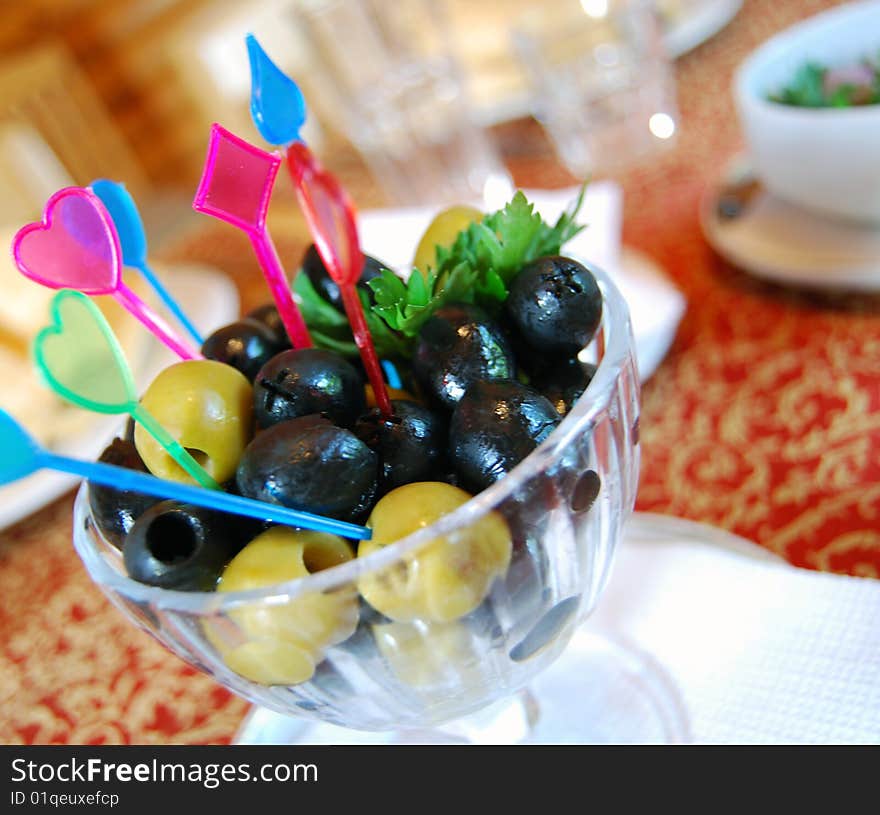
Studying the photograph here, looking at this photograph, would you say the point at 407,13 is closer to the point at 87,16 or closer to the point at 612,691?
the point at 612,691

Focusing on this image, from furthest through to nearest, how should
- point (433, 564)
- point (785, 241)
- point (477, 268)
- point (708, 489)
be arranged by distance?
point (785, 241) → point (708, 489) → point (477, 268) → point (433, 564)

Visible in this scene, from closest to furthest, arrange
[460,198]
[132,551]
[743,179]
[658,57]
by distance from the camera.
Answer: [132,551]
[743,179]
[658,57]
[460,198]

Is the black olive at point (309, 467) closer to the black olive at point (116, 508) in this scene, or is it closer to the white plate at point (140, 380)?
the black olive at point (116, 508)

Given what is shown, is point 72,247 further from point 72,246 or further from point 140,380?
point 140,380

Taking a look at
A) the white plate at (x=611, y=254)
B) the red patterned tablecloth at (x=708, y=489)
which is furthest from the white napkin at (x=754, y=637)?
the white plate at (x=611, y=254)

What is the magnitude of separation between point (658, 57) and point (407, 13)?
33 centimetres

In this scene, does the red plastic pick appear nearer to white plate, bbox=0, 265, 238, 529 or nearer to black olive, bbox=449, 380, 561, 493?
black olive, bbox=449, 380, 561, 493

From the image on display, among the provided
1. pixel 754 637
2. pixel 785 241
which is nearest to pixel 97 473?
pixel 754 637

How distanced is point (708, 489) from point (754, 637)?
130mm

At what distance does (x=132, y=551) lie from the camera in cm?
32

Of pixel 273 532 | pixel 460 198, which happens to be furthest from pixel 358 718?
pixel 460 198

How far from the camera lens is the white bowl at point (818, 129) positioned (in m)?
0.60

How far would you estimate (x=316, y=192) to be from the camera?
0.30 meters

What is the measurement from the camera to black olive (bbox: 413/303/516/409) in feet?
1.13
